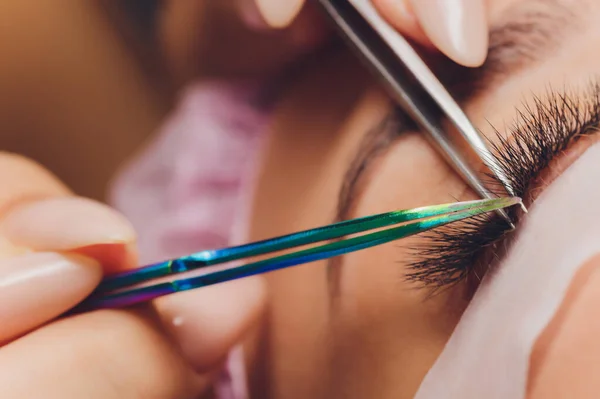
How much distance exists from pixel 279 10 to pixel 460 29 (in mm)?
149

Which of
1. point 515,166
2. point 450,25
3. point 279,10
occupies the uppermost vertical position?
point 279,10

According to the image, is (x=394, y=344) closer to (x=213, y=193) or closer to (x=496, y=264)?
(x=496, y=264)

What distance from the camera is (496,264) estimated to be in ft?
1.24

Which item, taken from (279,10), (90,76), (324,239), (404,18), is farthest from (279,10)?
(90,76)

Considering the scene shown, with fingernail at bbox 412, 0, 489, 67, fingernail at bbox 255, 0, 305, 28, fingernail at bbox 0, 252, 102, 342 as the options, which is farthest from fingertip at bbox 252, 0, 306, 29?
fingernail at bbox 0, 252, 102, 342

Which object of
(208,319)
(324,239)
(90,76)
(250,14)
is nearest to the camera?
(324,239)

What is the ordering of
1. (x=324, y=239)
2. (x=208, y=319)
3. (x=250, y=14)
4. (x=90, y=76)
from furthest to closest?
1. (x=90, y=76)
2. (x=250, y=14)
3. (x=208, y=319)
4. (x=324, y=239)

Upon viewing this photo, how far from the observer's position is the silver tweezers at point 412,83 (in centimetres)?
40

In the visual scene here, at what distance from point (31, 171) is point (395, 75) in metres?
0.33

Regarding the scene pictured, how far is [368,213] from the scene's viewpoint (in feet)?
1.41

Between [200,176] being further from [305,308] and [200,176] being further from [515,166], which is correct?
[515,166]

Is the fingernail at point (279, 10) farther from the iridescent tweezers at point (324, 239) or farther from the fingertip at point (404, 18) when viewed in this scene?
the iridescent tweezers at point (324, 239)

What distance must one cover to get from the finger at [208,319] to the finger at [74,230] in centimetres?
A: 6

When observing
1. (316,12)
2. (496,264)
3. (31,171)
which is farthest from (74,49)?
(496,264)
